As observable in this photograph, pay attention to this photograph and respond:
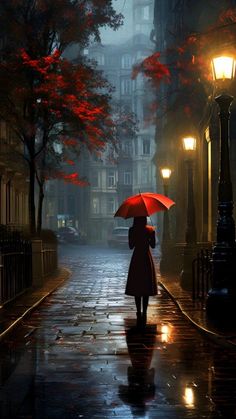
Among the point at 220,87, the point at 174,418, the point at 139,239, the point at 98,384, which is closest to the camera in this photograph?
the point at 174,418

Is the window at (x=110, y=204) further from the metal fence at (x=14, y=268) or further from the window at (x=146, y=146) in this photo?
the metal fence at (x=14, y=268)

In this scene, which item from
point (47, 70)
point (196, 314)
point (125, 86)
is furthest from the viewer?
point (125, 86)

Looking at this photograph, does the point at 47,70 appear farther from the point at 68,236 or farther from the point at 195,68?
the point at 68,236

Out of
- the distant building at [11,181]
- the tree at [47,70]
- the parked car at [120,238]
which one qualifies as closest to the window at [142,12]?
the parked car at [120,238]

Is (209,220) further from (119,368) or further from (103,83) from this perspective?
(119,368)

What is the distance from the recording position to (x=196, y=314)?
1345cm

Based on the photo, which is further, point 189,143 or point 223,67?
point 189,143

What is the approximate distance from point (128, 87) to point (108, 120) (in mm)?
72856

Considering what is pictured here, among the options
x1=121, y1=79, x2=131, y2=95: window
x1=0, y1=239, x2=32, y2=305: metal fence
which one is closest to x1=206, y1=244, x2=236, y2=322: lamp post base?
x1=0, y1=239, x2=32, y2=305: metal fence

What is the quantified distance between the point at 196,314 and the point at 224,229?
5.62ft

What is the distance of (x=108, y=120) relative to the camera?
94.8ft

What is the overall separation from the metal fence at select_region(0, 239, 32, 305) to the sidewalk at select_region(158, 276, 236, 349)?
3.52 m

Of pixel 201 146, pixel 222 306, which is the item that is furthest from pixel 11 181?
pixel 222 306

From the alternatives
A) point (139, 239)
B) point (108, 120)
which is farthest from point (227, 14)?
point (139, 239)
